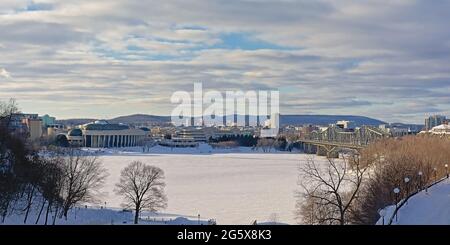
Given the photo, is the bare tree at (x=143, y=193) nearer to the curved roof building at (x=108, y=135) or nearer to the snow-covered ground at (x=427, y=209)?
the snow-covered ground at (x=427, y=209)

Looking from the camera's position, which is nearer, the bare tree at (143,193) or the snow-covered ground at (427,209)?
the snow-covered ground at (427,209)

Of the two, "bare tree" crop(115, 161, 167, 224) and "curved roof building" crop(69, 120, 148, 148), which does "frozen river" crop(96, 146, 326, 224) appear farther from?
"curved roof building" crop(69, 120, 148, 148)

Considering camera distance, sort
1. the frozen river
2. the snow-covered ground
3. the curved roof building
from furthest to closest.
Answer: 1. the curved roof building
2. the frozen river
3. the snow-covered ground

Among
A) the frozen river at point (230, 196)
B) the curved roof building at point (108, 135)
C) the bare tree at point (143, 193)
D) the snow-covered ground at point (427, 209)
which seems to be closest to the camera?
the snow-covered ground at point (427, 209)

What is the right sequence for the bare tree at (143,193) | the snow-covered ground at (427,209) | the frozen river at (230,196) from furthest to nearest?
the bare tree at (143,193) < the frozen river at (230,196) < the snow-covered ground at (427,209)

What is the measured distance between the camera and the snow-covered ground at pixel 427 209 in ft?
18.0

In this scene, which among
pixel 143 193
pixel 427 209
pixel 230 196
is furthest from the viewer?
pixel 230 196

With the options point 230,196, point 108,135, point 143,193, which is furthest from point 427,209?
point 108,135

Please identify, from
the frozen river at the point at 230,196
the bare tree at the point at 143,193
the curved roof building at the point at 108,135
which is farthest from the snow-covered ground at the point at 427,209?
the curved roof building at the point at 108,135

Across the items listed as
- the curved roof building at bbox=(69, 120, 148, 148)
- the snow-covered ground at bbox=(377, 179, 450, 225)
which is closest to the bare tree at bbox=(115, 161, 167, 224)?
the snow-covered ground at bbox=(377, 179, 450, 225)

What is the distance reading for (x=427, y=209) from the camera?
652 cm

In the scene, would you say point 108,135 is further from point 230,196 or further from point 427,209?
point 427,209

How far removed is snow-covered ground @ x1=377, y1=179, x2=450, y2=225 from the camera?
5.49 meters
